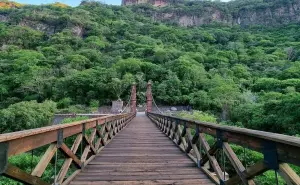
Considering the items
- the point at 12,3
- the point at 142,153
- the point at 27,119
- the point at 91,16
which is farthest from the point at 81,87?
the point at 12,3

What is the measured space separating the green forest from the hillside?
165 mm

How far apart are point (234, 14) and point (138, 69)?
6978 centimetres

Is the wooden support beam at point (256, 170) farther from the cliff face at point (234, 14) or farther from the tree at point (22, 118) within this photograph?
the cliff face at point (234, 14)

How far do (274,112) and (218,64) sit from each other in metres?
31.8

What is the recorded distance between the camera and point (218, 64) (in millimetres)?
51875

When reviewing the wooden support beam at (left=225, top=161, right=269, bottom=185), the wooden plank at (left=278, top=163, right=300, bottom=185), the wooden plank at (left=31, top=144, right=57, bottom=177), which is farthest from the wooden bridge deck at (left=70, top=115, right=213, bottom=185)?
the wooden plank at (left=278, top=163, right=300, bottom=185)

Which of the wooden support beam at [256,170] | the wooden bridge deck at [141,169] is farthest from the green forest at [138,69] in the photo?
the wooden support beam at [256,170]

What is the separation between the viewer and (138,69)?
143ft

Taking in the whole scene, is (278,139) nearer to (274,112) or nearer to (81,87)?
(274,112)

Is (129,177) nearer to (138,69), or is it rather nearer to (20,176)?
(20,176)

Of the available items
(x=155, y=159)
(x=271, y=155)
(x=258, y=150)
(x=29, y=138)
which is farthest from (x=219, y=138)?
(x=29, y=138)

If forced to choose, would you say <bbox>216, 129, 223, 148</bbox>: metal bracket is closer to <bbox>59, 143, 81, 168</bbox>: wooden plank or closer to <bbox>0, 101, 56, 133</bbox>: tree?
<bbox>59, 143, 81, 168</bbox>: wooden plank

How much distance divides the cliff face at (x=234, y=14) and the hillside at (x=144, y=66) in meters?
6.19

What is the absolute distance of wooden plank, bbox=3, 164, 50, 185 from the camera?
1.54 m
